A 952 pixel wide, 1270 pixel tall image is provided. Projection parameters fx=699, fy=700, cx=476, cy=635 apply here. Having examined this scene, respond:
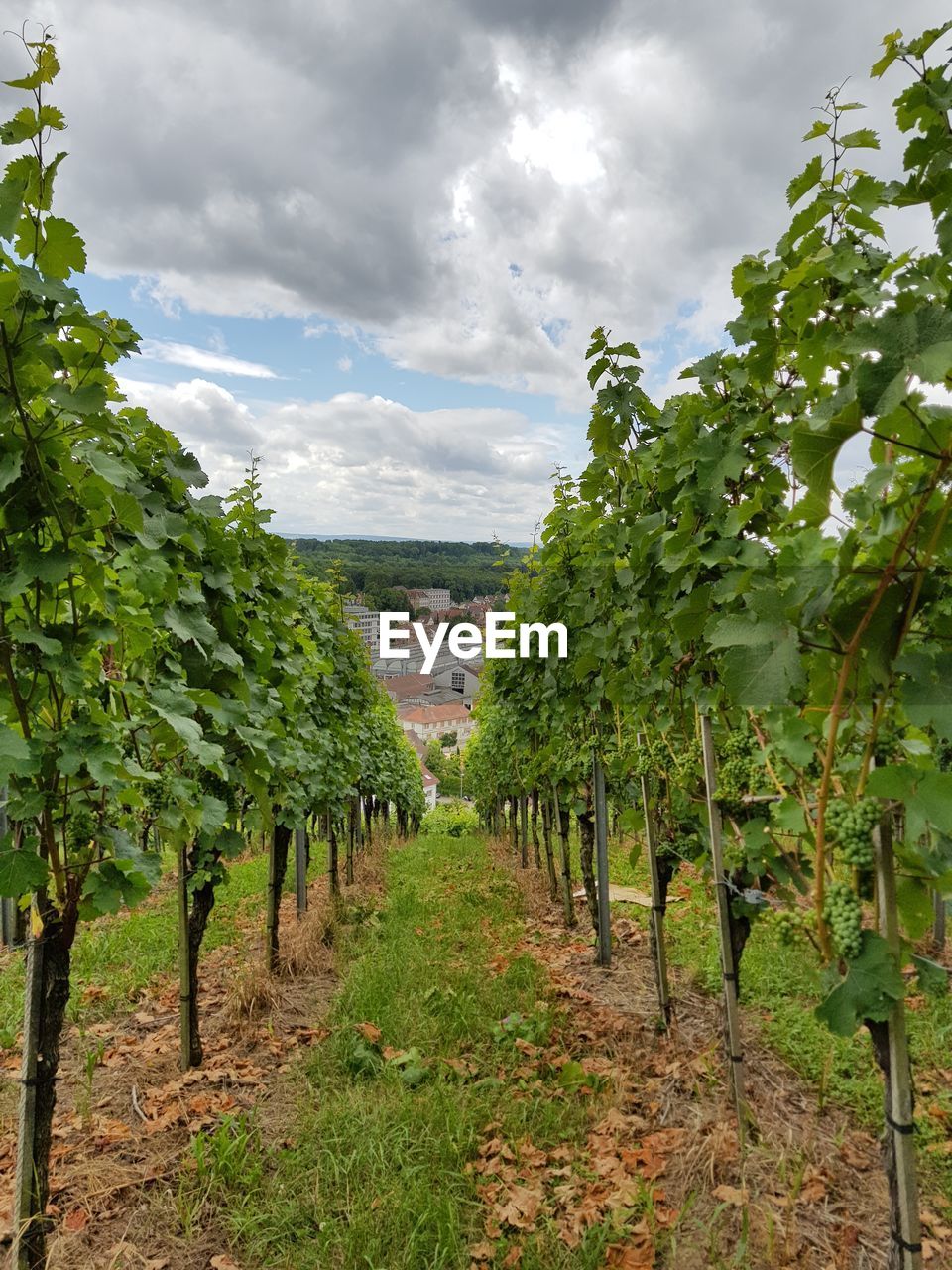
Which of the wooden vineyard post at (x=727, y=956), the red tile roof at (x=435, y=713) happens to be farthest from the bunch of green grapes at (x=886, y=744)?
the red tile roof at (x=435, y=713)

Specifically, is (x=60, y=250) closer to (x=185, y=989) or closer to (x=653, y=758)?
(x=653, y=758)

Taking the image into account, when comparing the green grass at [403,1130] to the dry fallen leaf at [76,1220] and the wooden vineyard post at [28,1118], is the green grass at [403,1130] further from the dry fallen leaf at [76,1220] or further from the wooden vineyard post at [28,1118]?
the wooden vineyard post at [28,1118]

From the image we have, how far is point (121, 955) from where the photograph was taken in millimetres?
6258

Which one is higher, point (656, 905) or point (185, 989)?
point (656, 905)

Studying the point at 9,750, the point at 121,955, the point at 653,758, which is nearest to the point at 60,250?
the point at 9,750

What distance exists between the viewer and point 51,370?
1855 mm

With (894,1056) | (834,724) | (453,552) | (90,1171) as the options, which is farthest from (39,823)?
(453,552)

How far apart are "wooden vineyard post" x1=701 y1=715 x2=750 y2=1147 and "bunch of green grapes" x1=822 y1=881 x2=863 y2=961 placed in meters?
1.34

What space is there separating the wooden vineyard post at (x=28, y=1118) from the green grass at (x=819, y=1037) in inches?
91.8

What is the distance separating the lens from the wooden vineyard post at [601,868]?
5527 millimetres

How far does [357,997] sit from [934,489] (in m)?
5.07

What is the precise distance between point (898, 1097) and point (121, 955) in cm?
644

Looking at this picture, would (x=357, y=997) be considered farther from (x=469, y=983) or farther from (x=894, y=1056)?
(x=894, y=1056)

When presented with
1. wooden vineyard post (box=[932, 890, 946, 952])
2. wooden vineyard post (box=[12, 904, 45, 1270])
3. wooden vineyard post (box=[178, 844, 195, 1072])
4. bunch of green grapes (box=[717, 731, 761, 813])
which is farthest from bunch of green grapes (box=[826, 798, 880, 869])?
wooden vineyard post (box=[932, 890, 946, 952])
